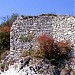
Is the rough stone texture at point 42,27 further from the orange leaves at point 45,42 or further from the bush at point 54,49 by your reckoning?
the orange leaves at point 45,42

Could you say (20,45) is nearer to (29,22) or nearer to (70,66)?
(29,22)

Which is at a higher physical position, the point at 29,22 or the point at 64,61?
the point at 29,22

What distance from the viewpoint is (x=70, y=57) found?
1080 inches

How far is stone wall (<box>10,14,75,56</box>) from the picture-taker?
92.5ft

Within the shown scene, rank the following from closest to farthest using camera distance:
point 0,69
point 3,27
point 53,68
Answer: point 53,68 → point 0,69 → point 3,27

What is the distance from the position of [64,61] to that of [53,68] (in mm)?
1443

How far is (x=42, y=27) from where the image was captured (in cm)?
2875

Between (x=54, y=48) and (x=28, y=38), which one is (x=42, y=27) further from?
(x=54, y=48)

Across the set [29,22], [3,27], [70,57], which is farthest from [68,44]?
[3,27]

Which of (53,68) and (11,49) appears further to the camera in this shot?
(11,49)

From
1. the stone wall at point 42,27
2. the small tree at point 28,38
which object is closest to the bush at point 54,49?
the stone wall at point 42,27

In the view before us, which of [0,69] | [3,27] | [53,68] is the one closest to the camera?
[53,68]

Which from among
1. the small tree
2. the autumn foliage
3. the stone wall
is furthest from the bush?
the small tree

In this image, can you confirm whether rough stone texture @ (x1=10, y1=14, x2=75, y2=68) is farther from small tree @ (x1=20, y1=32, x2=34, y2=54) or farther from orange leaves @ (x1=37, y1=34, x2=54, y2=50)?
orange leaves @ (x1=37, y1=34, x2=54, y2=50)
